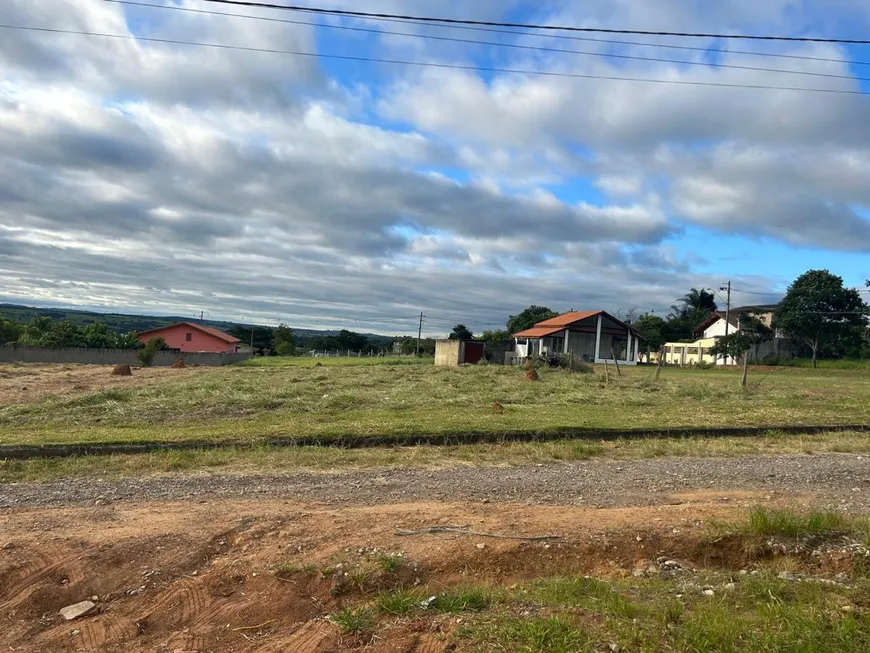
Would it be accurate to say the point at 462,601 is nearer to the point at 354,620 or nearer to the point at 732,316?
the point at 354,620

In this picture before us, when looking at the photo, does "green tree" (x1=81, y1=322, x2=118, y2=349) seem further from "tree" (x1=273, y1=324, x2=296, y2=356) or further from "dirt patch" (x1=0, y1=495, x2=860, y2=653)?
"dirt patch" (x1=0, y1=495, x2=860, y2=653)

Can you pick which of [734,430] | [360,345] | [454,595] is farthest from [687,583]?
[360,345]

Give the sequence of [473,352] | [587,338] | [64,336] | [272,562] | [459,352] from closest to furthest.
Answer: [272,562]
[459,352]
[473,352]
[587,338]
[64,336]

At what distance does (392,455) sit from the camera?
35.5ft

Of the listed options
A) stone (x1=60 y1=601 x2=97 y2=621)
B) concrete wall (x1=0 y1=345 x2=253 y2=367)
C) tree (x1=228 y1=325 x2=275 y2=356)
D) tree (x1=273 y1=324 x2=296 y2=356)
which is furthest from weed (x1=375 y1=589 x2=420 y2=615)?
tree (x1=228 y1=325 x2=275 y2=356)

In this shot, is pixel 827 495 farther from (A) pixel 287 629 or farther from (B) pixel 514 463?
(A) pixel 287 629

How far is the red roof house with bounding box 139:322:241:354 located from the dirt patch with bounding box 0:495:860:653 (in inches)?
3441

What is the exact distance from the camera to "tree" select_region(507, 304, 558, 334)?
300 feet

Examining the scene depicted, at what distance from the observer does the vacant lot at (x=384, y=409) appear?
13438mm

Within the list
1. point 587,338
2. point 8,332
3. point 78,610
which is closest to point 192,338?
point 8,332

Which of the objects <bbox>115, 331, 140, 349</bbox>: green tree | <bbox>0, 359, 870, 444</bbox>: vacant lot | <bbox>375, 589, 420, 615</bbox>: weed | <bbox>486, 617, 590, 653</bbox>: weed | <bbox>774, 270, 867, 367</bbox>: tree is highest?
<bbox>774, 270, 867, 367</bbox>: tree

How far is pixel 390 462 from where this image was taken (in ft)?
33.6

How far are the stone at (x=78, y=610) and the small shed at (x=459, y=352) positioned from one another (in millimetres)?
46650

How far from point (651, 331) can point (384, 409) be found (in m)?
70.5
